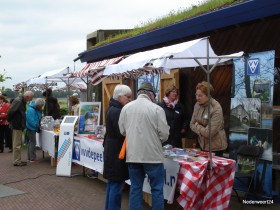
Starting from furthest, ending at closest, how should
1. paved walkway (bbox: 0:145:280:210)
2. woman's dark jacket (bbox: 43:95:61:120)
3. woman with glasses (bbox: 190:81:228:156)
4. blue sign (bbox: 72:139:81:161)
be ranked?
woman's dark jacket (bbox: 43:95:61:120), blue sign (bbox: 72:139:81:161), paved walkway (bbox: 0:145:280:210), woman with glasses (bbox: 190:81:228:156)

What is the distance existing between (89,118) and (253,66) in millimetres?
3929

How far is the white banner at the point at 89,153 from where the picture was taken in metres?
7.15

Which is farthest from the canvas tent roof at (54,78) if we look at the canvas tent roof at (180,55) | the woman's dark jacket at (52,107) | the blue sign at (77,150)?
the canvas tent roof at (180,55)

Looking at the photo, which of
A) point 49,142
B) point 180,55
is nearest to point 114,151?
point 180,55

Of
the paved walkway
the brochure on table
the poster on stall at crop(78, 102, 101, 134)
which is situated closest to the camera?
the paved walkway

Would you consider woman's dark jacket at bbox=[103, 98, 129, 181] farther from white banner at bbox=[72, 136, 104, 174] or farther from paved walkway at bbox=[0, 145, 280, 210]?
white banner at bbox=[72, 136, 104, 174]

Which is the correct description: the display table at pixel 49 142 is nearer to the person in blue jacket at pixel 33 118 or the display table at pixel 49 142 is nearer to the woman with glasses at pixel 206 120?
the person in blue jacket at pixel 33 118

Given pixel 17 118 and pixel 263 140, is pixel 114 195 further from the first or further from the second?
pixel 17 118

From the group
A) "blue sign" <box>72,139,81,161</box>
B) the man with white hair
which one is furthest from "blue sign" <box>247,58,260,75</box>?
the man with white hair

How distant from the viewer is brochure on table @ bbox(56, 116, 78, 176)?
27.8ft

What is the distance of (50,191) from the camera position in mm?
7312

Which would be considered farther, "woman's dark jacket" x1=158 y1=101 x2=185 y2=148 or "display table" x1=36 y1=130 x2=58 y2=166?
"display table" x1=36 y1=130 x2=58 y2=166

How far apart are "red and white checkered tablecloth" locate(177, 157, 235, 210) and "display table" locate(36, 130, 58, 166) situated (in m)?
5.14

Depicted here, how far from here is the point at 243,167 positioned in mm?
6340
